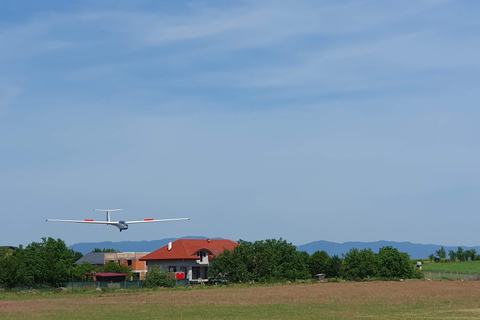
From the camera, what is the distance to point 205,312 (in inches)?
1699

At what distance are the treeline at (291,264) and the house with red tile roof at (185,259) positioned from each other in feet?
42.3

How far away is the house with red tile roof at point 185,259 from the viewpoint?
358ft

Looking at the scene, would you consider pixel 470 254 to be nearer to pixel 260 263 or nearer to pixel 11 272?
pixel 260 263

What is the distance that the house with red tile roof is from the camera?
109062mm

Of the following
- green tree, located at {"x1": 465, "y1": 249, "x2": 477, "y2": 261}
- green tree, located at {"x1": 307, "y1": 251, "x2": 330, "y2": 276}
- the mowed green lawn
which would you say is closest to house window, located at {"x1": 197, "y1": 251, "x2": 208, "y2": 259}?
green tree, located at {"x1": 307, "y1": 251, "x2": 330, "y2": 276}

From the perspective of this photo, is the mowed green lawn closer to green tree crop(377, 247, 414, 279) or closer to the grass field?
green tree crop(377, 247, 414, 279)

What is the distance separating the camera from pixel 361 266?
97.6 m

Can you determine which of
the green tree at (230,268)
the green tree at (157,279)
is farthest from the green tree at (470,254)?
the green tree at (157,279)

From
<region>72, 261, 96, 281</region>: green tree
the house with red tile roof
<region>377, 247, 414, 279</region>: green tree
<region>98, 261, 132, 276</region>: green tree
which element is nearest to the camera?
<region>377, 247, 414, 279</region>: green tree

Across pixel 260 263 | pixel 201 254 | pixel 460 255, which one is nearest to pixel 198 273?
pixel 201 254

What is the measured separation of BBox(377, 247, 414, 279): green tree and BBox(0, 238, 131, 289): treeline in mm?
46930

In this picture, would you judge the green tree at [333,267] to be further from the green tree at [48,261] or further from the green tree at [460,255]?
the green tree at [460,255]

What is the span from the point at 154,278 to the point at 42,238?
21.0 m

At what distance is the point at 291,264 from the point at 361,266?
1063 centimetres
